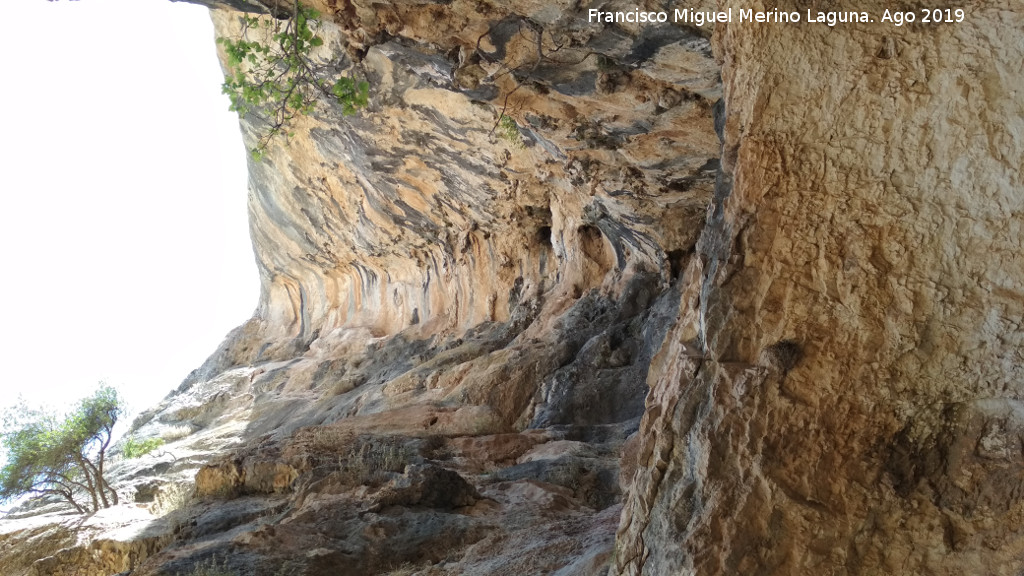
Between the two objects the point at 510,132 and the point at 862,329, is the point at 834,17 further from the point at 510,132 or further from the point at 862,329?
the point at 510,132

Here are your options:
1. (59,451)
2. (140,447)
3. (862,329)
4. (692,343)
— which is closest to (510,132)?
(692,343)

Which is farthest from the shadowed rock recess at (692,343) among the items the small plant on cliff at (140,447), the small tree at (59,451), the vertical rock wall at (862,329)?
the small plant on cliff at (140,447)

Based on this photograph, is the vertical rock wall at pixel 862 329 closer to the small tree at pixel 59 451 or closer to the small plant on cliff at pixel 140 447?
the small tree at pixel 59 451

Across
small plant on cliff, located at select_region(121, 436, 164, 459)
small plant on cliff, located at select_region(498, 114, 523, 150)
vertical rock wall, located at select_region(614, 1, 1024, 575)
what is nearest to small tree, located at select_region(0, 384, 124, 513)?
small plant on cliff, located at select_region(121, 436, 164, 459)

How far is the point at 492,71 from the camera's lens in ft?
21.3

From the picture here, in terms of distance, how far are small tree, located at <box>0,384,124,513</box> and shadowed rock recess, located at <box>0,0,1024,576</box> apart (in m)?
2.12

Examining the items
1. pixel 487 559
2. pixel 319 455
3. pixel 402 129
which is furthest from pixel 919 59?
pixel 402 129

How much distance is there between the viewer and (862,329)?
3.16 meters

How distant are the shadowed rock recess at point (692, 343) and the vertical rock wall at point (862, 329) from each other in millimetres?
10

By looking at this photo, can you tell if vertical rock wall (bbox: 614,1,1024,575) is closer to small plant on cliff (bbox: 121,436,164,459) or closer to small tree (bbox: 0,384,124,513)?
small tree (bbox: 0,384,124,513)

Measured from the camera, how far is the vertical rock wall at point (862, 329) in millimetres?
2922

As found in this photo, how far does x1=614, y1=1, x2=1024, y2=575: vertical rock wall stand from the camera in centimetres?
292

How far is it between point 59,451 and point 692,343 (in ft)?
47.9

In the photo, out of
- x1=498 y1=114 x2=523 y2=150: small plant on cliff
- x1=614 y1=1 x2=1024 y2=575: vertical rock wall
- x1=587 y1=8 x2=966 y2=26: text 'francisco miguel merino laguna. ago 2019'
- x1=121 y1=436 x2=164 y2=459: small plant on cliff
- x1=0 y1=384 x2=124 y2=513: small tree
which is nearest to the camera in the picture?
x1=614 y1=1 x2=1024 y2=575: vertical rock wall
